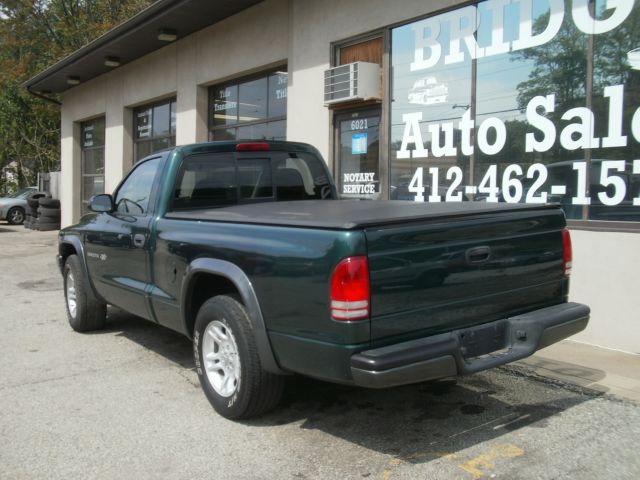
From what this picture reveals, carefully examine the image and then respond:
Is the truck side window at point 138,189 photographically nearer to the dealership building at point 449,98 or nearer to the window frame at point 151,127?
the dealership building at point 449,98

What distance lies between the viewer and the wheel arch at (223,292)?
349cm

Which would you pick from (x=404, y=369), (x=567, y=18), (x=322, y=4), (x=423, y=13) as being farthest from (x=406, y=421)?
(x=322, y=4)

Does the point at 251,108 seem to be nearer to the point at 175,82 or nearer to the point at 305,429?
the point at 175,82

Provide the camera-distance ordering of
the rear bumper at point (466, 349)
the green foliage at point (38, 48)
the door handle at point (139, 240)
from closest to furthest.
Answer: the rear bumper at point (466, 349) → the door handle at point (139, 240) → the green foliage at point (38, 48)

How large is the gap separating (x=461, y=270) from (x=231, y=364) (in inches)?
63.5

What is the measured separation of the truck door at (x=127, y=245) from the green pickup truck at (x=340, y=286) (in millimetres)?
40

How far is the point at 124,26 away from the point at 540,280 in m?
10.6

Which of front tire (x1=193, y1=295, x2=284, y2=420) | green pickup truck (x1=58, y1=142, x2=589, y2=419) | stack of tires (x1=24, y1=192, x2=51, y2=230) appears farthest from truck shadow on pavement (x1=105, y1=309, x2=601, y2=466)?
stack of tires (x1=24, y1=192, x2=51, y2=230)

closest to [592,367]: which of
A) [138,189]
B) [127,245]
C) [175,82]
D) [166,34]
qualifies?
[127,245]

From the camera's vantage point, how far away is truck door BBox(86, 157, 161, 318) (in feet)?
16.0

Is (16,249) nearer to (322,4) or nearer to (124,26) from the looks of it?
(124,26)

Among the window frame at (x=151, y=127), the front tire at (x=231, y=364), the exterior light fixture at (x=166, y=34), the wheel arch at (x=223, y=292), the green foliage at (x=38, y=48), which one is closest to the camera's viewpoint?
the wheel arch at (x=223, y=292)

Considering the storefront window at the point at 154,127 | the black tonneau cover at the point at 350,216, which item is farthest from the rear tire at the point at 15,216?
the black tonneau cover at the point at 350,216

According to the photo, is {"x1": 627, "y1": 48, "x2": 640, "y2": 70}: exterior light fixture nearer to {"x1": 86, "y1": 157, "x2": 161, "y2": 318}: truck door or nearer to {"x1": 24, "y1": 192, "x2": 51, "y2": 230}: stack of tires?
{"x1": 86, "y1": 157, "x2": 161, "y2": 318}: truck door
